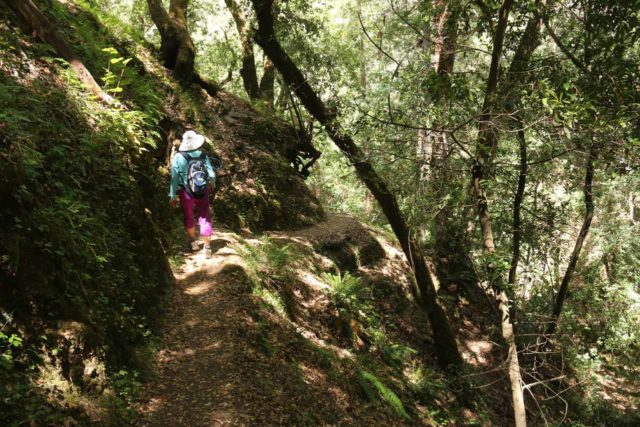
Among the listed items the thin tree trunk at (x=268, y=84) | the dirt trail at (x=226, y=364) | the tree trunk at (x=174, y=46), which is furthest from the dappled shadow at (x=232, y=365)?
the thin tree trunk at (x=268, y=84)

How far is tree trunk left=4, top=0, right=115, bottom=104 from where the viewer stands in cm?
730

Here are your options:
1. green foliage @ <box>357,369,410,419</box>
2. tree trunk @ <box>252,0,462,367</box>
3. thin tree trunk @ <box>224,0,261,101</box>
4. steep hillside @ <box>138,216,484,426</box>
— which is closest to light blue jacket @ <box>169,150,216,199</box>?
steep hillside @ <box>138,216,484,426</box>

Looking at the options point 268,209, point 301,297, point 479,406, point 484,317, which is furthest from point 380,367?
point 484,317

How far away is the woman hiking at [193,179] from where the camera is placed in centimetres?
806

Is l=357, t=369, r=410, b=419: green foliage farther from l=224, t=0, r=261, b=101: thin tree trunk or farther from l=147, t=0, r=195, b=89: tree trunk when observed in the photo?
l=224, t=0, r=261, b=101: thin tree trunk

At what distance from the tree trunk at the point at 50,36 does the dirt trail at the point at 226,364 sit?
3237 mm

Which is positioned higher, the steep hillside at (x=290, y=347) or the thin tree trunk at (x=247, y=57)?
the thin tree trunk at (x=247, y=57)

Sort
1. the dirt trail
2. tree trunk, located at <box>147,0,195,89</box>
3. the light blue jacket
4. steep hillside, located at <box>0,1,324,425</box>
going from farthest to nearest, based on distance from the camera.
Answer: tree trunk, located at <box>147,0,195,89</box>
the light blue jacket
the dirt trail
steep hillside, located at <box>0,1,324,425</box>

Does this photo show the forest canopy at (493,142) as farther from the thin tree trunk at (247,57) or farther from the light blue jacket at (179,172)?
the light blue jacket at (179,172)

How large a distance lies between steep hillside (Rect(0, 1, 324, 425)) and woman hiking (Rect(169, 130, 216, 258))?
51cm

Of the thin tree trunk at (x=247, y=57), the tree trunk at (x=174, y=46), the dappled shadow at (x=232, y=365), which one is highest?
the thin tree trunk at (x=247, y=57)

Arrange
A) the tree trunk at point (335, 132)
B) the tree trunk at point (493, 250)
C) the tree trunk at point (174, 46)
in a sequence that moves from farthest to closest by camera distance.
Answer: the tree trunk at point (174, 46)
the tree trunk at point (335, 132)
the tree trunk at point (493, 250)

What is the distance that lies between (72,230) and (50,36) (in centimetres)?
448

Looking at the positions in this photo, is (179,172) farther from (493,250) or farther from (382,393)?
(493,250)
